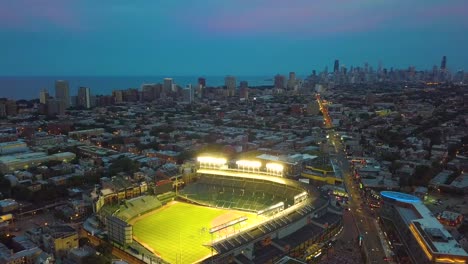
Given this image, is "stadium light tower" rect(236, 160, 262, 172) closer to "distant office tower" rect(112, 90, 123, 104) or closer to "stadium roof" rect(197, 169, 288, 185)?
"stadium roof" rect(197, 169, 288, 185)

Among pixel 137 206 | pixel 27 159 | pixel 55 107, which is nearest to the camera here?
pixel 137 206

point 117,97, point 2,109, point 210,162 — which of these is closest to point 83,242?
point 210,162

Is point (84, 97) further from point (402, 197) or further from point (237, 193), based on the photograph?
point (402, 197)

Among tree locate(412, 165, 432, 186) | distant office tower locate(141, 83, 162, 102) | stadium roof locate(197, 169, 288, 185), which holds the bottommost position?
tree locate(412, 165, 432, 186)

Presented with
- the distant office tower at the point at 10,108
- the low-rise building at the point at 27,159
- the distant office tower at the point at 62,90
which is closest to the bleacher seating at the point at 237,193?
the low-rise building at the point at 27,159

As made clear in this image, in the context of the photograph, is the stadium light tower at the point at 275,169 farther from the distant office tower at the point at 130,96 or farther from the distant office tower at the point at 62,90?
the distant office tower at the point at 130,96

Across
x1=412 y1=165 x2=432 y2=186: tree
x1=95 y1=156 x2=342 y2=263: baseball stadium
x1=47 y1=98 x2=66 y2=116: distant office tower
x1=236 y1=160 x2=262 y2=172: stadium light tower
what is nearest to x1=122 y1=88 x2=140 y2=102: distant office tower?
x1=47 y1=98 x2=66 y2=116: distant office tower

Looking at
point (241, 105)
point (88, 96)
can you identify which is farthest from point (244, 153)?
point (88, 96)

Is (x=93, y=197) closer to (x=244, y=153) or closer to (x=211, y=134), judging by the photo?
(x=244, y=153)
